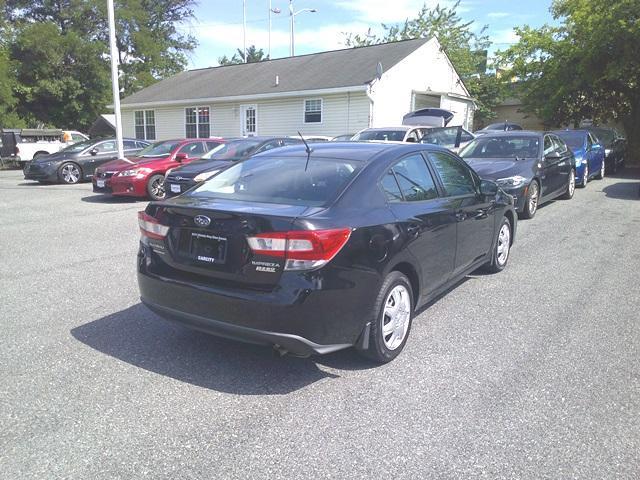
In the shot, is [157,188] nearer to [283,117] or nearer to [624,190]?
[624,190]

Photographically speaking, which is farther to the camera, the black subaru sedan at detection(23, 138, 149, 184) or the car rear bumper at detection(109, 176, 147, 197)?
the black subaru sedan at detection(23, 138, 149, 184)

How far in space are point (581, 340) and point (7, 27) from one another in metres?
37.4

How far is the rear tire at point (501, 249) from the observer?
19.8ft

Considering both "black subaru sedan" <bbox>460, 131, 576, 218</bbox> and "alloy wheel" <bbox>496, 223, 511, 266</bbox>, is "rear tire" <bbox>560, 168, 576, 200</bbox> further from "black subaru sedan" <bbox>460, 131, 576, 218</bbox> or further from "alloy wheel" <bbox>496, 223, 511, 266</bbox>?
"alloy wheel" <bbox>496, 223, 511, 266</bbox>

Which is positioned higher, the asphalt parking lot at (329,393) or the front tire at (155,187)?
the front tire at (155,187)

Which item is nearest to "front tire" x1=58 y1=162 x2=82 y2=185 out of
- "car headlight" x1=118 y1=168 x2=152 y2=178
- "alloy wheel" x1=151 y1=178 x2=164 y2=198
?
"car headlight" x1=118 y1=168 x2=152 y2=178

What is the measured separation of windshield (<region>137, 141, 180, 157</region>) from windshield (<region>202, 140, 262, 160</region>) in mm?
1313

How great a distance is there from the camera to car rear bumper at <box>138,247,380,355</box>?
3.23m

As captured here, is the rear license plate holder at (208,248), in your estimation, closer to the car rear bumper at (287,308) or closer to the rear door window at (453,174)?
the car rear bumper at (287,308)

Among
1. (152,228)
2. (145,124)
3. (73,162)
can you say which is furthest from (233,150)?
(145,124)

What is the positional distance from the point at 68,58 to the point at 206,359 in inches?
1374

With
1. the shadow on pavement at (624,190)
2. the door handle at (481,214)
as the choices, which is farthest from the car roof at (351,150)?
the shadow on pavement at (624,190)

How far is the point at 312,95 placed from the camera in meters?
21.9

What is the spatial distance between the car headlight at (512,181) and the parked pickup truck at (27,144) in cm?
1918
